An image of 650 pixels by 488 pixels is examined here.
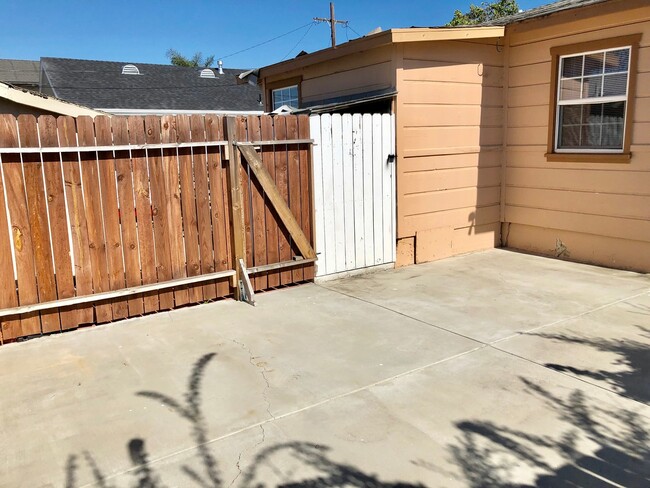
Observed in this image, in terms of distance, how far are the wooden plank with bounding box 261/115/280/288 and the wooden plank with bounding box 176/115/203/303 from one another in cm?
82

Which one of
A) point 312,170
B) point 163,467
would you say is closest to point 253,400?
point 163,467

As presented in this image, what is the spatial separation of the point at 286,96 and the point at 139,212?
Answer: 564 centimetres

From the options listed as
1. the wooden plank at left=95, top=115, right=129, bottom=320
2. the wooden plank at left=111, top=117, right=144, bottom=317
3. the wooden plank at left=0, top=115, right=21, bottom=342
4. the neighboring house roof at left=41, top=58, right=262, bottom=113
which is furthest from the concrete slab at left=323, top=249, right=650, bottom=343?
the neighboring house roof at left=41, top=58, right=262, bottom=113

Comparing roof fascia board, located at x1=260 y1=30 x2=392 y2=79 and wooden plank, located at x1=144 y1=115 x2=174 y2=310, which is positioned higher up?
roof fascia board, located at x1=260 y1=30 x2=392 y2=79

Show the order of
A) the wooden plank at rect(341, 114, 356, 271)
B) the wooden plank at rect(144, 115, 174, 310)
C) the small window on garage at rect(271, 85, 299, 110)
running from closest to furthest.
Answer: the wooden plank at rect(144, 115, 174, 310) < the wooden plank at rect(341, 114, 356, 271) < the small window on garage at rect(271, 85, 299, 110)

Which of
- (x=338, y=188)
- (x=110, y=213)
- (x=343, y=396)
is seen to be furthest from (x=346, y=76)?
(x=343, y=396)

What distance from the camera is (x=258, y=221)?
220 inches

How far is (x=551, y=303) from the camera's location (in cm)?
516

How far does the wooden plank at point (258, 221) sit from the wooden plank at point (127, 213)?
4.10 feet

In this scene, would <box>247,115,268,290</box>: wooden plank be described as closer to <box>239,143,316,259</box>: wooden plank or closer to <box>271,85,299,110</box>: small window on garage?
<box>239,143,316,259</box>: wooden plank

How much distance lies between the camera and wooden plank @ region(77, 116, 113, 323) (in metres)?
4.48

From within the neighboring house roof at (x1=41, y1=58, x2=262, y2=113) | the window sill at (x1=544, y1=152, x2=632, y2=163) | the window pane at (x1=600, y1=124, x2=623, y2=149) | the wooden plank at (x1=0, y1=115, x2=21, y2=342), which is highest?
the neighboring house roof at (x1=41, y1=58, x2=262, y2=113)

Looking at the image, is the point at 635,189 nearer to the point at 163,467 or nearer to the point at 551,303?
the point at 551,303

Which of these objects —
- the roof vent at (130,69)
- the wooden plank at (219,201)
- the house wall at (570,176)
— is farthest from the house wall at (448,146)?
the roof vent at (130,69)
